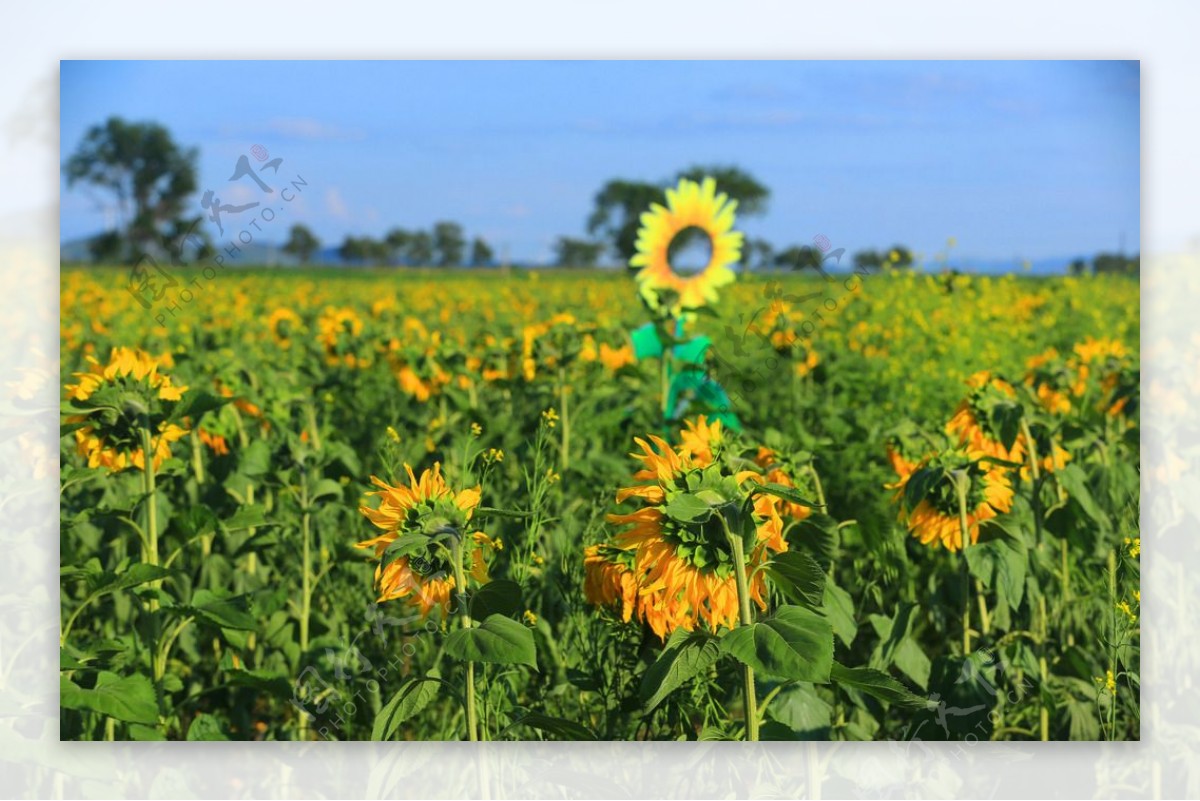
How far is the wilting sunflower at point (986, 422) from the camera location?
232 cm

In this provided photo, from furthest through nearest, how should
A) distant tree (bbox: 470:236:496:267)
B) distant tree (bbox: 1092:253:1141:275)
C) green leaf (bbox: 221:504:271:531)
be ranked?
1. distant tree (bbox: 470:236:496:267)
2. distant tree (bbox: 1092:253:1141:275)
3. green leaf (bbox: 221:504:271:531)

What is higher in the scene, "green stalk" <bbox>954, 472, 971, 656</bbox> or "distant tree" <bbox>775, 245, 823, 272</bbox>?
"distant tree" <bbox>775, 245, 823, 272</bbox>

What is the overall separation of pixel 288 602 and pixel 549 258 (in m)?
2.13

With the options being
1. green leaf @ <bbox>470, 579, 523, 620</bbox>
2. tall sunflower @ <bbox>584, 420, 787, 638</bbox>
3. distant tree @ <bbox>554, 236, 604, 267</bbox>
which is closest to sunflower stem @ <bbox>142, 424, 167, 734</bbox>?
green leaf @ <bbox>470, 579, 523, 620</bbox>

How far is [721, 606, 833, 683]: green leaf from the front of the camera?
161 cm

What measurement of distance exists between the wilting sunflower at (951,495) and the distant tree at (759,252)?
5.27ft

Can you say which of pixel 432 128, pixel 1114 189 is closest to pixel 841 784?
pixel 1114 189

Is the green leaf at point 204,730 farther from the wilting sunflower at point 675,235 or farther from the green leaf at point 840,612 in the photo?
the wilting sunflower at point 675,235

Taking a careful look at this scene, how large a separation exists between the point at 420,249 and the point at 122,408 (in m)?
2.88

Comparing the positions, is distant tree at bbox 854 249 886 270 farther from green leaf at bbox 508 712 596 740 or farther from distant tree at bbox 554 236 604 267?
green leaf at bbox 508 712 596 740

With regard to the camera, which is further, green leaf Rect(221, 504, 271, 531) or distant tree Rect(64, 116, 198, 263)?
distant tree Rect(64, 116, 198, 263)

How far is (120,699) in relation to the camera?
80.4 inches

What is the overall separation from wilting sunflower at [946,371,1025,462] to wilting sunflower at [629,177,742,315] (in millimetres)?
930

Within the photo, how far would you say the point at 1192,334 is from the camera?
7.89 feet
